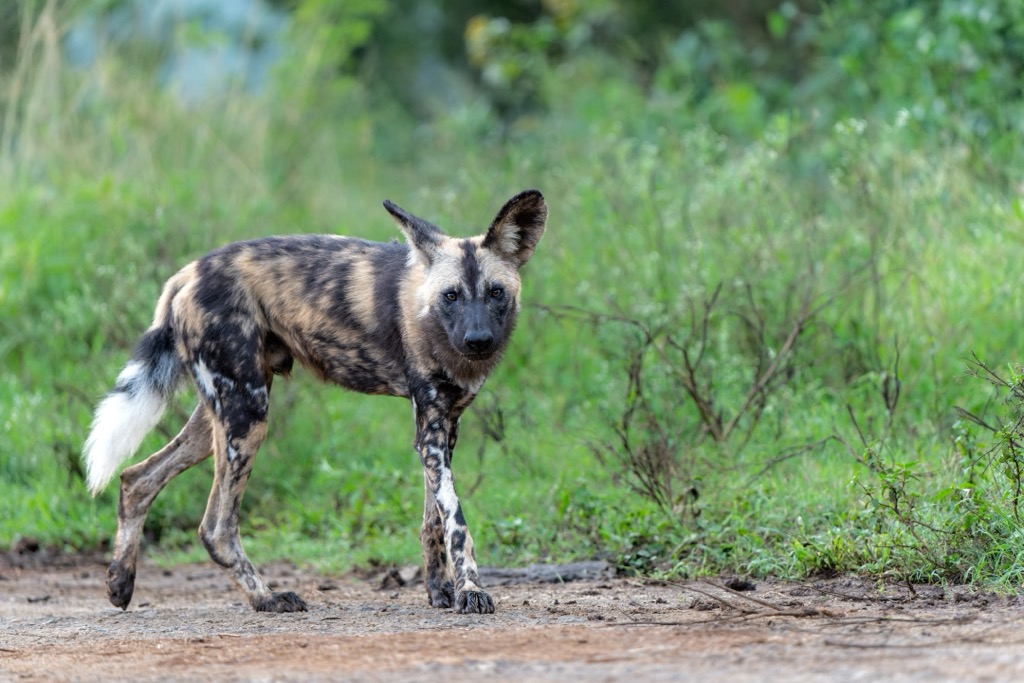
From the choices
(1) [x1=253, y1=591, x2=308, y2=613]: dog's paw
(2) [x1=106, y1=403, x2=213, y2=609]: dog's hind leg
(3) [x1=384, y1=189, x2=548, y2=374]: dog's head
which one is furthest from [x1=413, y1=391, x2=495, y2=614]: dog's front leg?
(2) [x1=106, y1=403, x2=213, y2=609]: dog's hind leg

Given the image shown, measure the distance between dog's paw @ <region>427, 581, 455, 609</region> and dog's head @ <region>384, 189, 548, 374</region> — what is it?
0.79m

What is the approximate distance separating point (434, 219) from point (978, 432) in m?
3.73

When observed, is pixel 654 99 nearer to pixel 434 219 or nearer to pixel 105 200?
pixel 434 219

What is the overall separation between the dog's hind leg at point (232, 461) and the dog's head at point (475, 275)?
0.70m

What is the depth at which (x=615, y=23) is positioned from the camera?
13852 mm

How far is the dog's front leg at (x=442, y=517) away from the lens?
4.12 meters

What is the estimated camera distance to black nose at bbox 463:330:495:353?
4266 millimetres

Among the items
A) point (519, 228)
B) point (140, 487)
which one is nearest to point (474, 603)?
point (519, 228)

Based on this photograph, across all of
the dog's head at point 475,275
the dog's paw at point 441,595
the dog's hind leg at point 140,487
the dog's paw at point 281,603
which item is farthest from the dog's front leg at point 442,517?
the dog's hind leg at point 140,487

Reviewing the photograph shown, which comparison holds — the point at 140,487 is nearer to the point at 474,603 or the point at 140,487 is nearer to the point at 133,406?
the point at 133,406

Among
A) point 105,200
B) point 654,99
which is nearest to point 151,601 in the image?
point 105,200

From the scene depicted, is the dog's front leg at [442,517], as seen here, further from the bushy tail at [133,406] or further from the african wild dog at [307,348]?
the bushy tail at [133,406]

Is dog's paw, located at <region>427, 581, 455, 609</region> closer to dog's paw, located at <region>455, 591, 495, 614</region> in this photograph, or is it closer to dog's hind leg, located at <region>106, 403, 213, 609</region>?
dog's paw, located at <region>455, 591, 495, 614</region>

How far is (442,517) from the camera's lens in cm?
429
